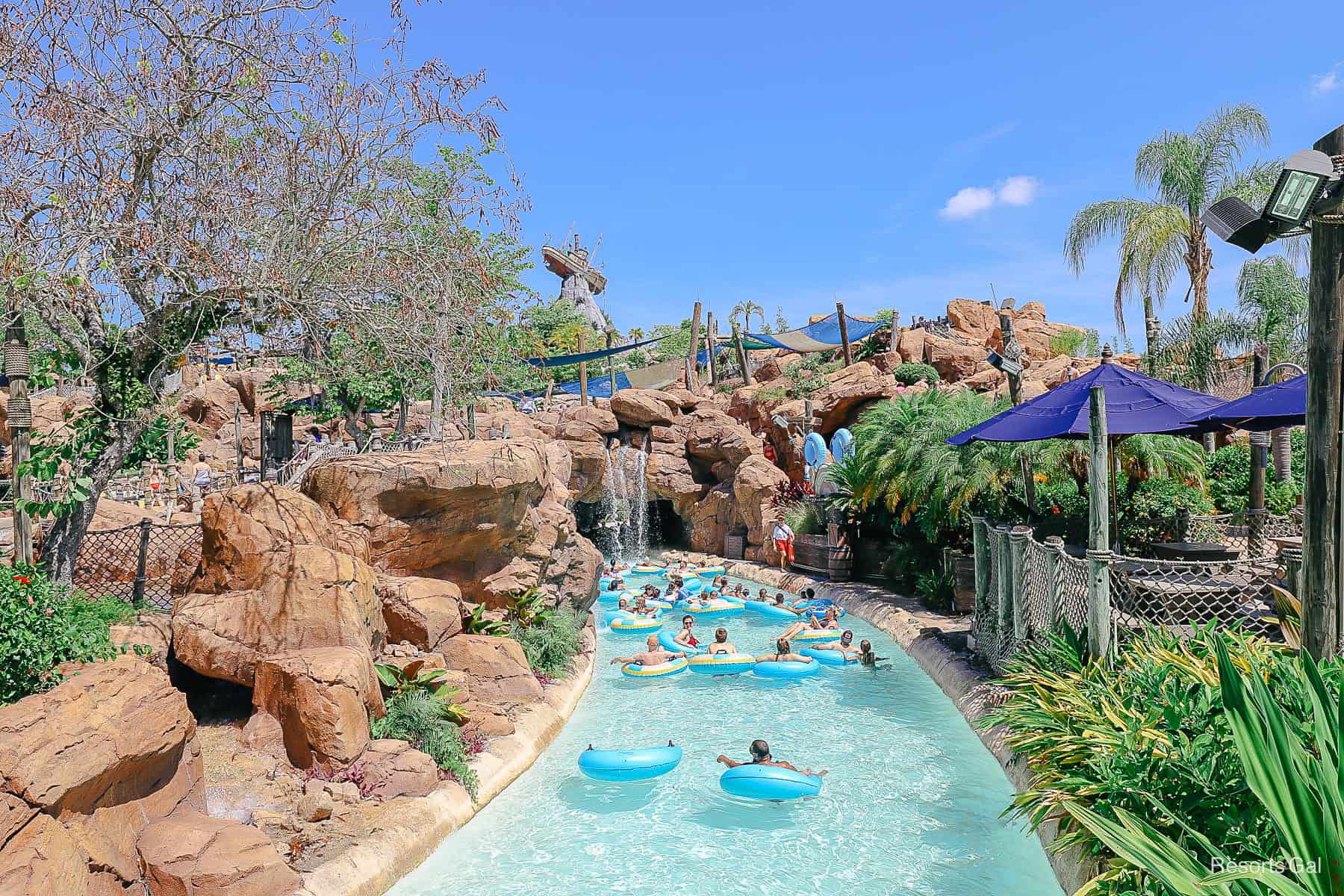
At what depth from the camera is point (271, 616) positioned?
729 centimetres

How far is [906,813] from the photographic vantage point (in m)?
7.20

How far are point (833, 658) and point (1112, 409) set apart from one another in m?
5.71

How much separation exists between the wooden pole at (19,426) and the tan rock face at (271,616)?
130 cm

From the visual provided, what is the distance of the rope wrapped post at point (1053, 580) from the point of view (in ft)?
25.0

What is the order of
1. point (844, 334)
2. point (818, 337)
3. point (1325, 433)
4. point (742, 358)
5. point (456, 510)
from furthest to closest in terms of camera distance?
point (818, 337) → point (742, 358) → point (844, 334) → point (456, 510) → point (1325, 433)

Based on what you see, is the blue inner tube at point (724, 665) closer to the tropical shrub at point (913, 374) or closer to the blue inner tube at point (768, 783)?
the blue inner tube at point (768, 783)

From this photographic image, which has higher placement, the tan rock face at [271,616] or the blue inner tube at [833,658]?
the tan rock face at [271,616]

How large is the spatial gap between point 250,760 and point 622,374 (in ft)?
117

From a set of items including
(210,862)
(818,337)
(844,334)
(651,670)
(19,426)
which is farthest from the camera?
(818,337)

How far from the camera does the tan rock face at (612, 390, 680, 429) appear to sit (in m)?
24.0

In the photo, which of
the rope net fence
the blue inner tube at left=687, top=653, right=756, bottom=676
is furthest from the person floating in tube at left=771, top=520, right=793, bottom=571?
the rope net fence

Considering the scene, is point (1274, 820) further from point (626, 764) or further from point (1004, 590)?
point (1004, 590)

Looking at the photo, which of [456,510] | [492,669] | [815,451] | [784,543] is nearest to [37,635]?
[456,510]

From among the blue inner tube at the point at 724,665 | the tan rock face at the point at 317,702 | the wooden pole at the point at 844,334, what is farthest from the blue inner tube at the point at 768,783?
the wooden pole at the point at 844,334
